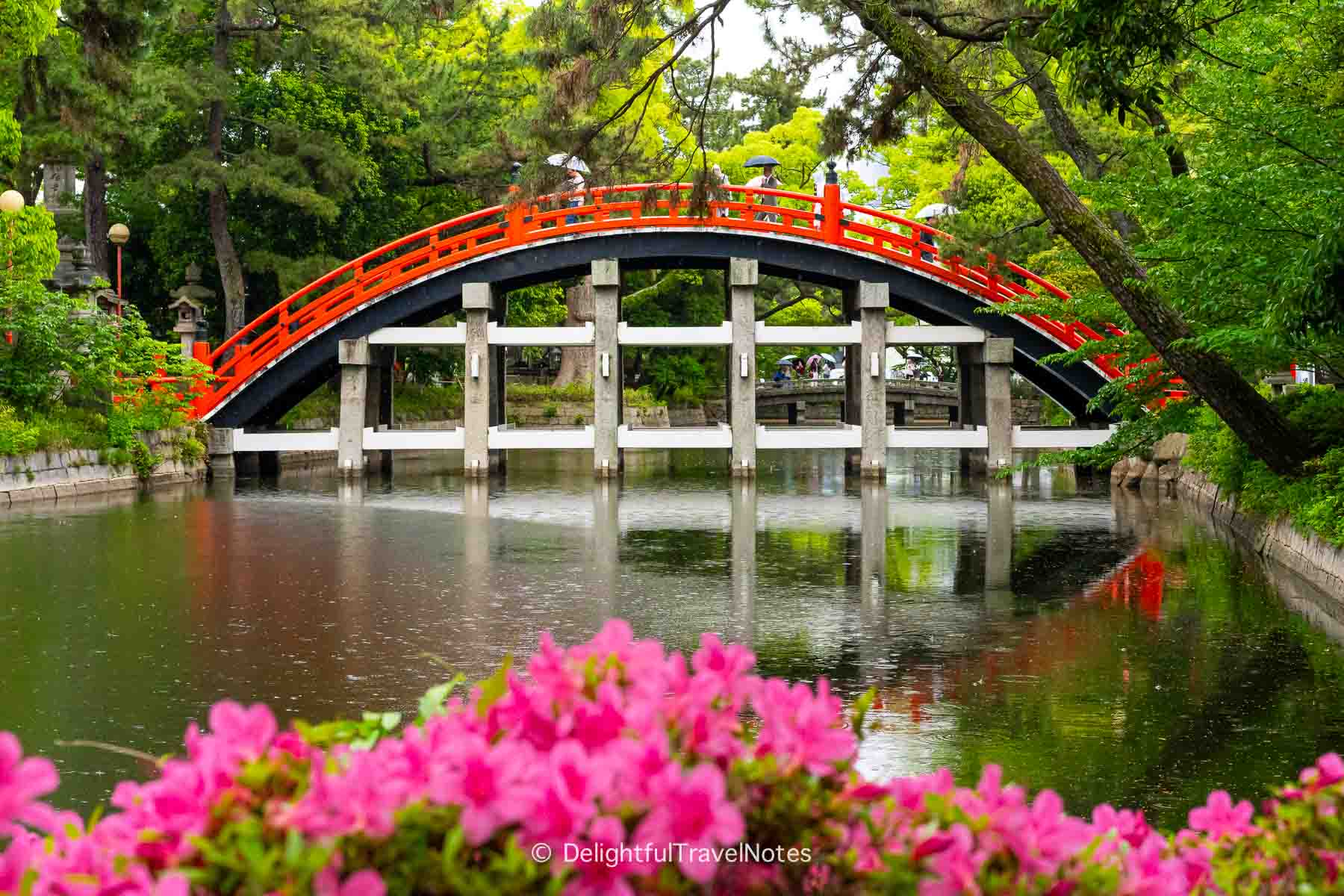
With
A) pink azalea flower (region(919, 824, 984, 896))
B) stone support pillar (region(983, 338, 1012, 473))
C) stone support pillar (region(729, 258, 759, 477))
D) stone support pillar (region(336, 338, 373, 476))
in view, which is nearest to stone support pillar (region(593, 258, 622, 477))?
stone support pillar (region(729, 258, 759, 477))

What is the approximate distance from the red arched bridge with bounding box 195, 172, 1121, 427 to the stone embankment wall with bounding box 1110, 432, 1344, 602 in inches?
74.3

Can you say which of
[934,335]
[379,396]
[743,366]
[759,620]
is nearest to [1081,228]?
[759,620]

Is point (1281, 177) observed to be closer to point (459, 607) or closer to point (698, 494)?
point (459, 607)

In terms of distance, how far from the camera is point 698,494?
81.1 ft

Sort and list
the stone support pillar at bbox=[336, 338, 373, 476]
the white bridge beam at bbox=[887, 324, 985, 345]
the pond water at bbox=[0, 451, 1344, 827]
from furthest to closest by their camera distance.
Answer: the stone support pillar at bbox=[336, 338, 373, 476], the white bridge beam at bbox=[887, 324, 985, 345], the pond water at bbox=[0, 451, 1344, 827]

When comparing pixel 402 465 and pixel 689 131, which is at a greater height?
pixel 689 131

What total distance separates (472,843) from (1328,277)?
8629 mm

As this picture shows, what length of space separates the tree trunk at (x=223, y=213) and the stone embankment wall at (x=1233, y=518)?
65.8 ft

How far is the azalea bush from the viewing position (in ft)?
6.01

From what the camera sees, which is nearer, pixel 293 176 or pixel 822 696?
pixel 822 696

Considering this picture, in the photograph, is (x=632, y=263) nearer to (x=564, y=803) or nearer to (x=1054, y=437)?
(x=1054, y=437)

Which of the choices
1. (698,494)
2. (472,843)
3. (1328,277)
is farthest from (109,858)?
(698,494)

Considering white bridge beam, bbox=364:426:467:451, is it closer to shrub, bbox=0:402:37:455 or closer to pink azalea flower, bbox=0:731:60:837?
shrub, bbox=0:402:37:455

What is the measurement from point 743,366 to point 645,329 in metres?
2.04
